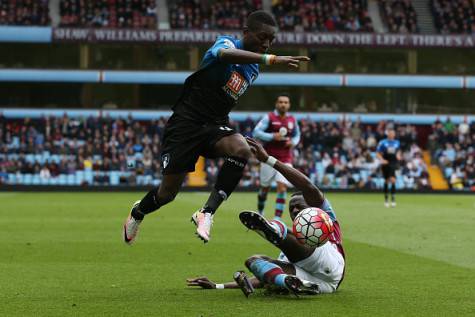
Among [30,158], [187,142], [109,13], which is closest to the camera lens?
[187,142]

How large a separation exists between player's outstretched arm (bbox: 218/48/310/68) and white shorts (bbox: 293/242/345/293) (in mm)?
1725

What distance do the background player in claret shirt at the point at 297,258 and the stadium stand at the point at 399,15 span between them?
43700mm

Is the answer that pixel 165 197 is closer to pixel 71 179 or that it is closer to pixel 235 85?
pixel 235 85

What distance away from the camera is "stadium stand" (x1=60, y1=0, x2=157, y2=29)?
49.4m

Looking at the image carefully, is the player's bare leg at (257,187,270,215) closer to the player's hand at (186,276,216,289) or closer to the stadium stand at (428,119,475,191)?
the player's hand at (186,276,216,289)

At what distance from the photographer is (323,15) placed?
5131cm

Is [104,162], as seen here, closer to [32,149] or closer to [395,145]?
[32,149]

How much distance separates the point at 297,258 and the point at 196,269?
291cm

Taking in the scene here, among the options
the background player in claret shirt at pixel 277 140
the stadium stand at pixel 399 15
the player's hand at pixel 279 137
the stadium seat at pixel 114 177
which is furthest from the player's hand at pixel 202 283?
the stadium stand at pixel 399 15

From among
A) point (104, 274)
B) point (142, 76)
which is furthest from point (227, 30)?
point (104, 274)

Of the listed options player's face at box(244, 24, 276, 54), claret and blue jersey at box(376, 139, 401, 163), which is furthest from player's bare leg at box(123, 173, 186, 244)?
claret and blue jersey at box(376, 139, 401, 163)

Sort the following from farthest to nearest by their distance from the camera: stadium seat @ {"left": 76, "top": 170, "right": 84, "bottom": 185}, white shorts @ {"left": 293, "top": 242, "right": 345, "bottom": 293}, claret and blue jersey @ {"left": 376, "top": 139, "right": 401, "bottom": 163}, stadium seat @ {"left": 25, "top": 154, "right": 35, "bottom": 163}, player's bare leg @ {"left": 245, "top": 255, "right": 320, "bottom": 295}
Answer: stadium seat @ {"left": 25, "top": 154, "right": 35, "bottom": 163} → stadium seat @ {"left": 76, "top": 170, "right": 84, "bottom": 185} → claret and blue jersey @ {"left": 376, "top": 139, "right": 401, "bottom": 163} → white shorts @ {"left": 293, "top": 242, "right": 345, "bottom": 293} → player's bare leg @ {"left": 245, "top": 255, "right": 320, "bottom": 295}

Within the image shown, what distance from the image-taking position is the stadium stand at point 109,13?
49.4 meters

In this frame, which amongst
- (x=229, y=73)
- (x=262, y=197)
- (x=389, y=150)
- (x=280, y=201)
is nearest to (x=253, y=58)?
(x=229, y=73)
